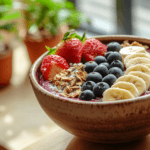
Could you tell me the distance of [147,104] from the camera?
1.91ft

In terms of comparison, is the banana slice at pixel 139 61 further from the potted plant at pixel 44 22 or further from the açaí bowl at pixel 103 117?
the potted plant at pixel 44 22

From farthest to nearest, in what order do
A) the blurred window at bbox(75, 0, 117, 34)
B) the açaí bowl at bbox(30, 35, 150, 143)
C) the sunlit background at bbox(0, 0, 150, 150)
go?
the blurred window at bbox(75, 0, 117, 34)
the sunlit background at bbox(0, 0, 150, 150)
the açaí bowl at bbox(30, 35, 150, 143)

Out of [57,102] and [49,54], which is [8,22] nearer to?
[49,54]

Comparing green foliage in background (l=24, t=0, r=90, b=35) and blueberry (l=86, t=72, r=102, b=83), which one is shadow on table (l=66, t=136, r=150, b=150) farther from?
green foliage in background (l=24, t=0, r=90, b=35)

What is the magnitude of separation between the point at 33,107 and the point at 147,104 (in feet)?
2.85

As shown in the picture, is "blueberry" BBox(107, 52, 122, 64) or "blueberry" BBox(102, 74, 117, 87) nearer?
"blueberry" BBox(102, 74, 117, 87)

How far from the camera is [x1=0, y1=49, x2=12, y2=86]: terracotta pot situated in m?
1.46

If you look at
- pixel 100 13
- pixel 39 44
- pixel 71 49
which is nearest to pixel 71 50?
pixel 71 49

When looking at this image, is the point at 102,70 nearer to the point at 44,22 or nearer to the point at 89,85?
the point at 89,85

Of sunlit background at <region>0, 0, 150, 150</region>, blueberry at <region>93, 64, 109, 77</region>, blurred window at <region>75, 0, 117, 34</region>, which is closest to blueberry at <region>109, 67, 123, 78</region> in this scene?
blueberry at <region>93, 64, 109, 77</region>

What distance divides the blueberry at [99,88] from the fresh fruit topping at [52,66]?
185 millimetres

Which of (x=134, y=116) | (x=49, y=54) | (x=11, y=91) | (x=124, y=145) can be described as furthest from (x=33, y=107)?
(x=134, y=116)

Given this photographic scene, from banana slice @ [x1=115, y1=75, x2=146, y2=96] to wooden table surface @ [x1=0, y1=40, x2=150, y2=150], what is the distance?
15 cm

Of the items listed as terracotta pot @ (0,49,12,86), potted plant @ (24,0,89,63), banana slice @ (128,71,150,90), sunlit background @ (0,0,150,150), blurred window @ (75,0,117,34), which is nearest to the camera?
banana slice @ (128,71,150,90)
